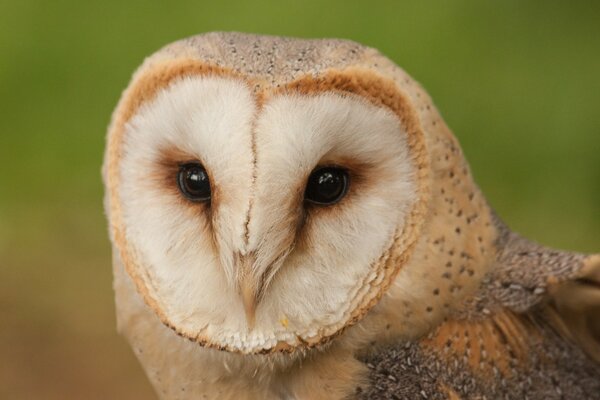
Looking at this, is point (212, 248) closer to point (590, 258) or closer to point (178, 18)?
point (590, 258)

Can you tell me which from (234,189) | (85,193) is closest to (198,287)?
(234,189)

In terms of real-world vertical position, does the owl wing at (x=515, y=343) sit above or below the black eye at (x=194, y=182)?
below

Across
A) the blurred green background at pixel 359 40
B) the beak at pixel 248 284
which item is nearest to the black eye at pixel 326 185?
the beak at pixel 248 284

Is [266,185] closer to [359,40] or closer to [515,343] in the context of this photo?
[515,343]

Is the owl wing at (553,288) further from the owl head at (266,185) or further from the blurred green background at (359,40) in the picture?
the blurred green background at (359,40)

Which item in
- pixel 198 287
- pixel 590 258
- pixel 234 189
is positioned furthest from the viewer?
pixel 590 258

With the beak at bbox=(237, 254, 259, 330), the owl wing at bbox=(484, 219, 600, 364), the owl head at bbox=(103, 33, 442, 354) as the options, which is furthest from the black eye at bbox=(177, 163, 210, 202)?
the owl wing at bbox=(484, 219, 600, 364)

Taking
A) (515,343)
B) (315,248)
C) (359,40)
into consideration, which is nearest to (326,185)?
(315,248)
